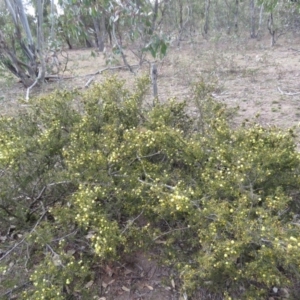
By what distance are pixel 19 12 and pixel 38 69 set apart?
54.5 inches

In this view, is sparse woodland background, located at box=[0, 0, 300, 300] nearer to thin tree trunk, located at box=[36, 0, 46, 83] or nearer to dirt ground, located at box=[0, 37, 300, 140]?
dirt ground, located at box=[0, 37, 300, 140]

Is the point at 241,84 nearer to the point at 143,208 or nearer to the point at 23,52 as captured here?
the point at 143,208

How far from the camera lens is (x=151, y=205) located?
1847 millimetres

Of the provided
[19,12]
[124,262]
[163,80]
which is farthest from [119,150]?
[19,12]

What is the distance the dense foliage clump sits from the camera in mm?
1518

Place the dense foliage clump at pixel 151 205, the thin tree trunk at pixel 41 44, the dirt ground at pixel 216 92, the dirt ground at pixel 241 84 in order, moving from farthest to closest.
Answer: the thin tree trunk at pixel 41 44 < the dirt ground at pixel 241 84 < the dirt ground at pixel 216 92 < the dense foliage clump at pixel 151 205

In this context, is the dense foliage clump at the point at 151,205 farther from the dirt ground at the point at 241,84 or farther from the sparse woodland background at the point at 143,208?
the dirt ground at the point at 241,84

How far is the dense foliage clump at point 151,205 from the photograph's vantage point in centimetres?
152

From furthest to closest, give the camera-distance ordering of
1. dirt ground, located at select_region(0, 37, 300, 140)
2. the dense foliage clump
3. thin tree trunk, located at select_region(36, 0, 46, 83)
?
thin tree trunk, located at select_region(36, 0, 46, 83), dirt ground, located at select_region(0, 37, 300, 140), the dense foliage clump

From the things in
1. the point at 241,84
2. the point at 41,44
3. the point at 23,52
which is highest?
the point at 41,44

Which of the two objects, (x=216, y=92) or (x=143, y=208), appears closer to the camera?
(x=143, y=208)

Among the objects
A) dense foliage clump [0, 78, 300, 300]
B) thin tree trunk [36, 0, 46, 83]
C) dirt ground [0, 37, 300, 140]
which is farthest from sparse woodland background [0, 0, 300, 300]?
thin tree trunk [36, 0, 46, 83]

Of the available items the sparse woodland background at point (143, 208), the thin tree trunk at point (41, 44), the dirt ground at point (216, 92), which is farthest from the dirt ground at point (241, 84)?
the sparse woodland background at point (143, 208)

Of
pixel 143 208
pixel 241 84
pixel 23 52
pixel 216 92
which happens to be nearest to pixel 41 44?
pixel 23 52
